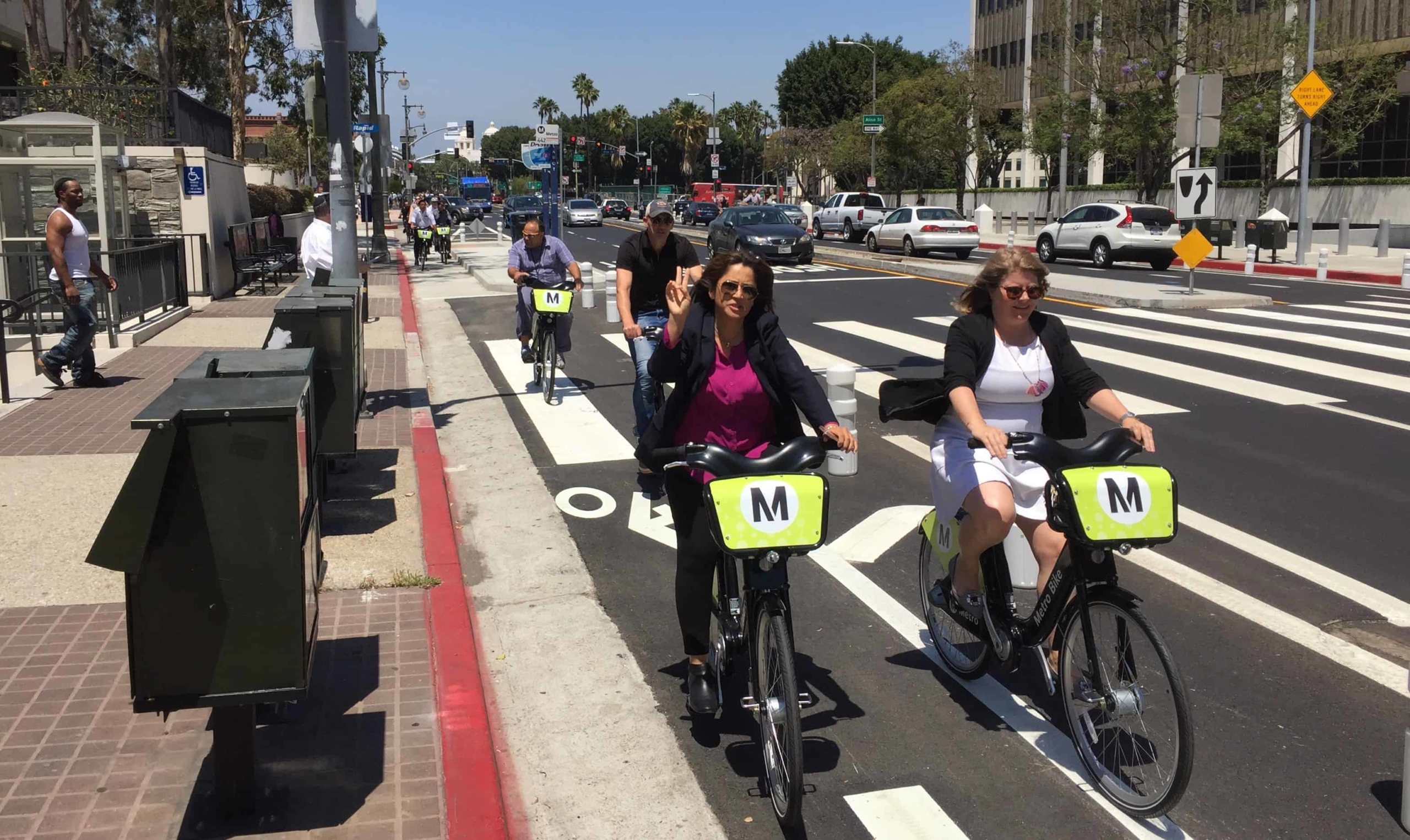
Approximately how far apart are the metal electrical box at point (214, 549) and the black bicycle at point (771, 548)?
126 cm

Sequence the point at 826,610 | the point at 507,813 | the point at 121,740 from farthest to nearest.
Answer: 1. the point at 826,610
2. the point at 121,740
3. the point at 507,813

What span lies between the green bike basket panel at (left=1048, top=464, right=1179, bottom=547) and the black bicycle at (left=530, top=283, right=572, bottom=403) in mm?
7937

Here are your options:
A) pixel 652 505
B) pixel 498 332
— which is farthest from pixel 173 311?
pixel 652 505

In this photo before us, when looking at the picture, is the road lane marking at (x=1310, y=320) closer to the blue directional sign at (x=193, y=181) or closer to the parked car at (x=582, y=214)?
the blue directional sign at (x=193, y=181)

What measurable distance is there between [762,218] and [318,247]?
60.4 feet

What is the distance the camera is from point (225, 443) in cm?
355

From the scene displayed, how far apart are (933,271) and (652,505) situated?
18.5 metres

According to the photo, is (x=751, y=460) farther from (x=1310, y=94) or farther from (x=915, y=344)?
(x=1310, y=94)

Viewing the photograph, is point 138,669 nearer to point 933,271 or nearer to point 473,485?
point 473,485

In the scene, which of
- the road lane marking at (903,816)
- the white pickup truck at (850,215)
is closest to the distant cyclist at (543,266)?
the road lane marking at (903,816)

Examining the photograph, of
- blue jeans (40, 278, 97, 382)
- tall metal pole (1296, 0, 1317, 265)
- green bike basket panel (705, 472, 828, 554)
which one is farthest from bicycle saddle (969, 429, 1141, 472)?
tall metal pole (1296, 0, 1317, 265)

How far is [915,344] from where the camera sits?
15.0 metres

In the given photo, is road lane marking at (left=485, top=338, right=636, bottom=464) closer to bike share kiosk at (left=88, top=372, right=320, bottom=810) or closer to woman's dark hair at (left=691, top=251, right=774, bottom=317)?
woman's dark hair at (left=691, top=251, right=774, bottom=317)

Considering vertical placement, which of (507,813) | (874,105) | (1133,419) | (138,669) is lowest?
(507,813)
